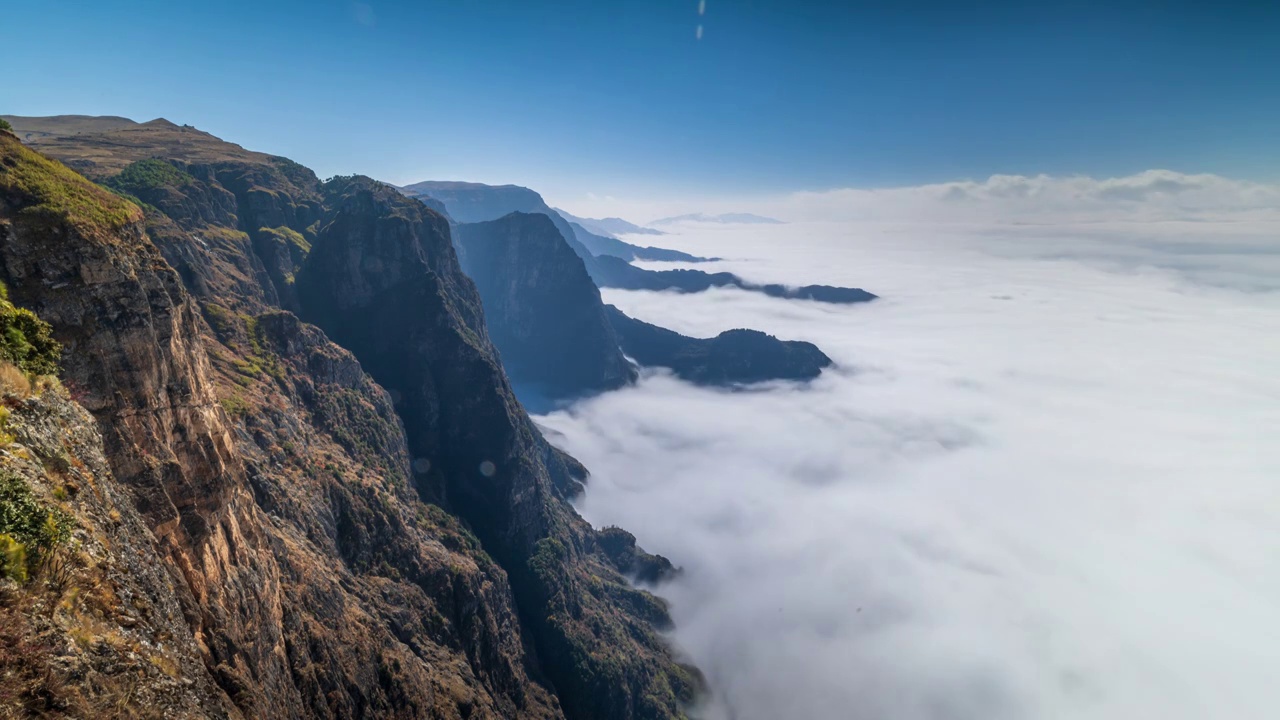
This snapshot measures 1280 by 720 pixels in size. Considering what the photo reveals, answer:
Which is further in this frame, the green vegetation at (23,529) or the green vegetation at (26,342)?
the green vegetation at (26,342)

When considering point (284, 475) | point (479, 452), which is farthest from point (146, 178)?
point (479, 452)

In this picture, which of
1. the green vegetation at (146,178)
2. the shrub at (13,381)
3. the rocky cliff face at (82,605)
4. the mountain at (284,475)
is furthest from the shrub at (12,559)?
the green vegetation at (146,178)

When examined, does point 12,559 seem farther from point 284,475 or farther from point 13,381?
point 284,475

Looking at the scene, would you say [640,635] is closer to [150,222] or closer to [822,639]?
[822,639]

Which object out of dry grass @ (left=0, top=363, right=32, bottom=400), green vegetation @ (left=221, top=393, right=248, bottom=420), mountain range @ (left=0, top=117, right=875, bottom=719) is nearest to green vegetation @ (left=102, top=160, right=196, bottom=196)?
mountain range @ (left=0, top=117, right=875, bottom=719)

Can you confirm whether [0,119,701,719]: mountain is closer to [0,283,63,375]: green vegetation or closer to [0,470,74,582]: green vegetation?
[0,470,74,582]: green vegetation

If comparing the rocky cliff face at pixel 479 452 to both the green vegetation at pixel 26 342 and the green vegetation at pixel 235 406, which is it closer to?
the green vegetation at pixel 235 406

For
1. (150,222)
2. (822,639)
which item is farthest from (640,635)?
(150,222)
